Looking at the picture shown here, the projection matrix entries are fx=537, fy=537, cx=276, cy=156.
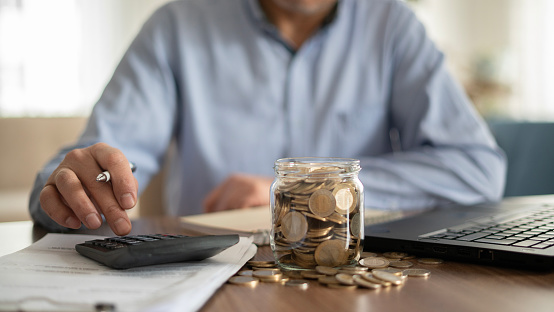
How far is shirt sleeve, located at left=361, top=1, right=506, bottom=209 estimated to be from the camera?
108 cm

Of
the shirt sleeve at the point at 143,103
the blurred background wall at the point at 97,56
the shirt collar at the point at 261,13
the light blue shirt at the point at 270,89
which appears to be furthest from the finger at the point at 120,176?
the blurred background wall at the point at 97,56

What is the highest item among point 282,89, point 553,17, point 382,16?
point 553,17

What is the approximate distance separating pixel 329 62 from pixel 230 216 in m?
0.67

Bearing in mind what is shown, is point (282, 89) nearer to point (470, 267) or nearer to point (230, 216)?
point (230, 216)

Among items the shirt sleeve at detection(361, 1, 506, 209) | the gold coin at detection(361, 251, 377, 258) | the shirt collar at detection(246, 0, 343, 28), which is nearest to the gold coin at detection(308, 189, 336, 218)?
the gold coin at detection(361, 251, 377, 258)

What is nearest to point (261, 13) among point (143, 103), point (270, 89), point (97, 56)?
point (270, 89)

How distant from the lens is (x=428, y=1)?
508 cm

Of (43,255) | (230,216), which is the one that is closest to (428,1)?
(230,216)

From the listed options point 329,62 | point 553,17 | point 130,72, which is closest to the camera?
point 130,72

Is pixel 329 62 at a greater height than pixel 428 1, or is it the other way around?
pixel 428 1

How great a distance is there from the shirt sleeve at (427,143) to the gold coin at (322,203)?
0.57m

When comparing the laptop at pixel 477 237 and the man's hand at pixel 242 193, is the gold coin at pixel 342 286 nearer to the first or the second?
the laptop at pixel 477 237

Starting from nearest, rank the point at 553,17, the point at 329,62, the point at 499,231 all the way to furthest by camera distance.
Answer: the point at 499,231
the point at 329,62
the point at 553,17

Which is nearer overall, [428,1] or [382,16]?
[382,16]
